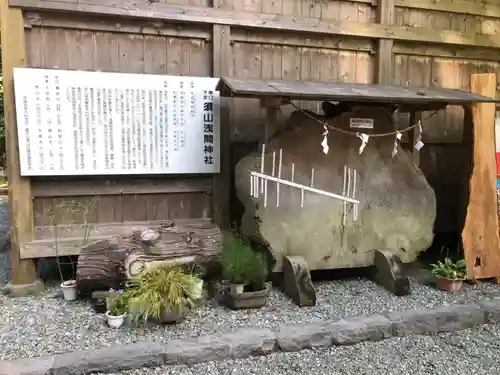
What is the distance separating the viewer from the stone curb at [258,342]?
3.15m

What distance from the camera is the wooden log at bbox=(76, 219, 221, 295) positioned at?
4.08 m

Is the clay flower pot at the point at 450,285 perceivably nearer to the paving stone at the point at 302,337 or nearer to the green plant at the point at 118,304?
the paving stone at the point at 302,337

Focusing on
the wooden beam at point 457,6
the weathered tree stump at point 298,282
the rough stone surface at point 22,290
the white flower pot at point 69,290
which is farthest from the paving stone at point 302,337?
the wooden beam at point 457,6

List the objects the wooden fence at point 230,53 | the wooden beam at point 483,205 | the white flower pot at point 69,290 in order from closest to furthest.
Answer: the white flower pot at point 69,290 < the wooden fence at point 230,53 < the wooden beam at point 483,205

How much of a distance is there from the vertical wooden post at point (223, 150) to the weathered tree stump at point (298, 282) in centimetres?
97

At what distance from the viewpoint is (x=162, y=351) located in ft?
10.8

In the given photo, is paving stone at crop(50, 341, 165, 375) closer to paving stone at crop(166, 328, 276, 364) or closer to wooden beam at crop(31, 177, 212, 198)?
paving stone at crop(166, 328, 276, 364)

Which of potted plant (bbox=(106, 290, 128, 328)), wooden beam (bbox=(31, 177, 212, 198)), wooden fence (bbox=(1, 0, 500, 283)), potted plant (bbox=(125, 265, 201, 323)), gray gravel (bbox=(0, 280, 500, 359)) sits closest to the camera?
gray gravel (bbox=(0, 280, 500, 359))

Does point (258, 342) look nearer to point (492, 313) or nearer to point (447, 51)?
point (492, 313)

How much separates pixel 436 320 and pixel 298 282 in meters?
1.33

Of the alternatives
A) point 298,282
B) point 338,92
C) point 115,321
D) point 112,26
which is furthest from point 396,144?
point 115,321

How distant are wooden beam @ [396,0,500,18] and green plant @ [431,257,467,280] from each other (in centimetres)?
326

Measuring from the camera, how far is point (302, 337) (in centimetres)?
362

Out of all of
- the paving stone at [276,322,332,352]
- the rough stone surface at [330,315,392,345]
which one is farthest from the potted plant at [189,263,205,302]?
the rough stone surface at [330,315,392,345]
